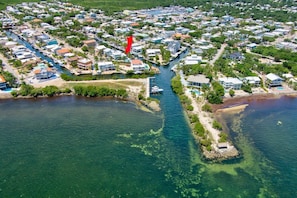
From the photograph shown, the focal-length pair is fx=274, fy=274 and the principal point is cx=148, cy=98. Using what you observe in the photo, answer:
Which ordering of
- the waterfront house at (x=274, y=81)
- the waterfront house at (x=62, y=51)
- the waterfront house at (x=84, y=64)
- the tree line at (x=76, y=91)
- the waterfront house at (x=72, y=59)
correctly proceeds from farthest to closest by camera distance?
the waterfront house at (x=62, y=51), the waterfront house at (x=72, y=59), the waterfront house at (x=84, y=64), the waterfront house at (x=274, y=81), the tree line at (x=76, y=91)

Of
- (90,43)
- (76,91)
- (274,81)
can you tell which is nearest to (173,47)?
(90,43)

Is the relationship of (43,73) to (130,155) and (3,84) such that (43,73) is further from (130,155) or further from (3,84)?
(130,155)

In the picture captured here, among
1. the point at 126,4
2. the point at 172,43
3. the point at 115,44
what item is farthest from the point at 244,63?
the point at 126,4

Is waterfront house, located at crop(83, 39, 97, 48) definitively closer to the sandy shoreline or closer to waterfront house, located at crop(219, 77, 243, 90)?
waterfront house, located at crop(219, 77, 243, 90)

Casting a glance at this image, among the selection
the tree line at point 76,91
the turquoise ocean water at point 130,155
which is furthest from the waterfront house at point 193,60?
the tree line at point 76,91

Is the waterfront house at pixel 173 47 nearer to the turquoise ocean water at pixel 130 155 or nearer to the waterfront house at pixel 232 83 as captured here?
the waterfront house at pixel 232 83
